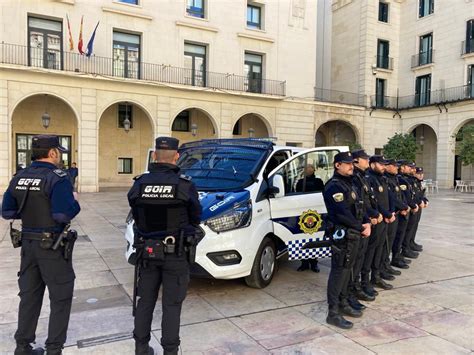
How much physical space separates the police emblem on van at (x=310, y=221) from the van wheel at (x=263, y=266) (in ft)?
1.91

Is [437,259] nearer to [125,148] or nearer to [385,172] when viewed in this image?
[385,172]

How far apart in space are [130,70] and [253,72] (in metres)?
8.09

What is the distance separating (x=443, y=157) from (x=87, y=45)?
2503 centimetres

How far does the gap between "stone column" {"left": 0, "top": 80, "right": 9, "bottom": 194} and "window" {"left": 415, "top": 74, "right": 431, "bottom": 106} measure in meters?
28.2

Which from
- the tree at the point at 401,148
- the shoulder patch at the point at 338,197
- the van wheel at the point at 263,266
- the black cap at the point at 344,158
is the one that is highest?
the tree at the point at 401,148

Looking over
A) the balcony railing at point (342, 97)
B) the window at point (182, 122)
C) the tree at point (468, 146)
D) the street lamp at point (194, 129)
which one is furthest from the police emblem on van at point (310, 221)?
the balcony railing at point (342, 97)

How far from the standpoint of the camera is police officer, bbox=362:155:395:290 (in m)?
5.25

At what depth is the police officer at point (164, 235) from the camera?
128 inches

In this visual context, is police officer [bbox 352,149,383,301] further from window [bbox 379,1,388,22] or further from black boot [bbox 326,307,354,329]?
window [bbox 379,1,388,22]

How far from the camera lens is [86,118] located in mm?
21500

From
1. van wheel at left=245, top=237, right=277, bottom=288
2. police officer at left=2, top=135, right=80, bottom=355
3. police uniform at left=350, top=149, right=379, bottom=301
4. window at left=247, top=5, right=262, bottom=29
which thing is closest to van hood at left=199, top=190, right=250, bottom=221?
van wheel at left=245, top=237, right=277, bottom=288

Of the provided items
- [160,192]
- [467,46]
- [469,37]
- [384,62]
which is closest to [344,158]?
[160,192]

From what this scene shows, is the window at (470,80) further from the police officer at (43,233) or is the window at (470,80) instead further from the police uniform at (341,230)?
the police officer at (43,233)

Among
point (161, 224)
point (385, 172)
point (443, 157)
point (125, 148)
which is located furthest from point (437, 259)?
point (443, 157)
